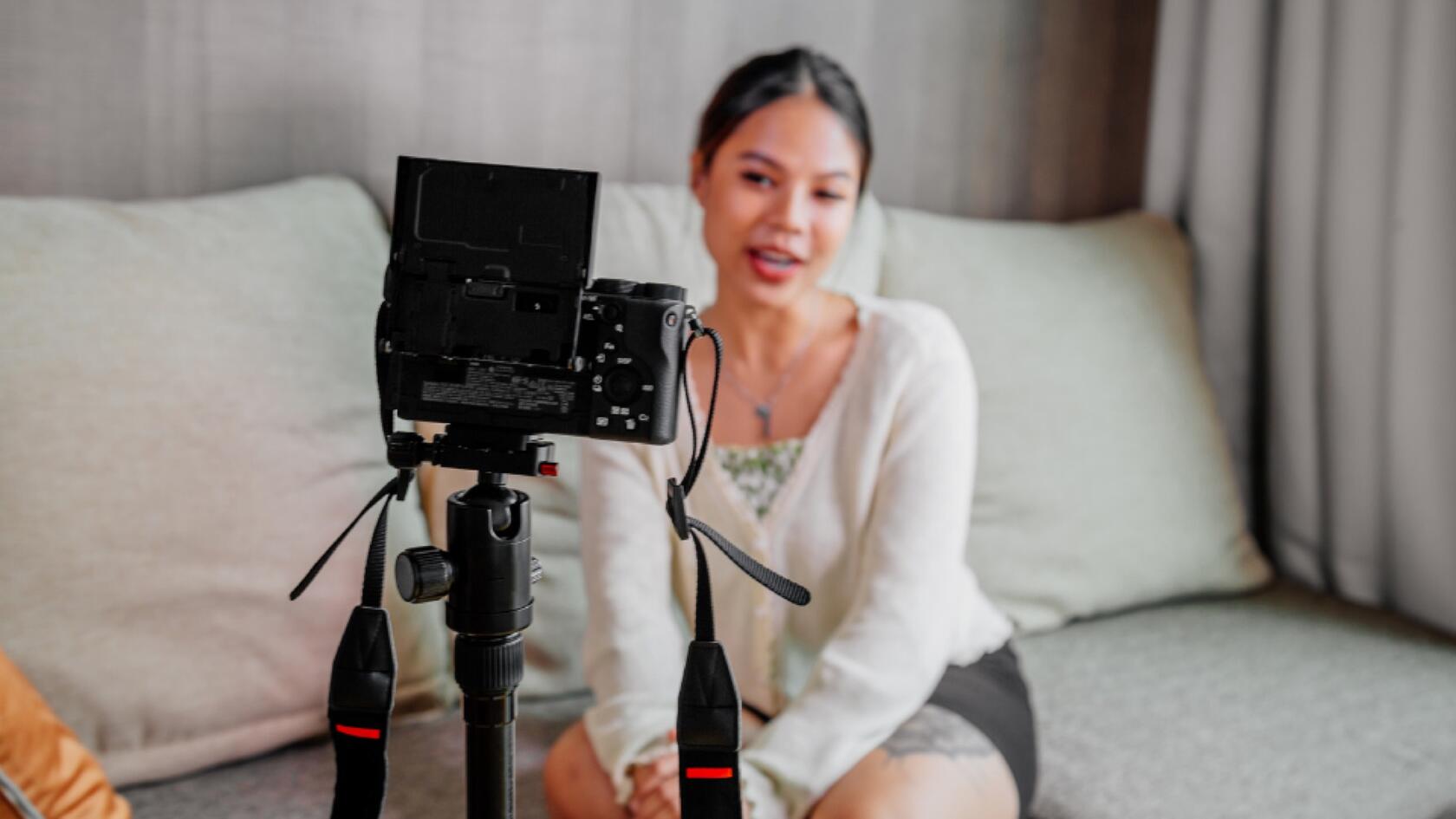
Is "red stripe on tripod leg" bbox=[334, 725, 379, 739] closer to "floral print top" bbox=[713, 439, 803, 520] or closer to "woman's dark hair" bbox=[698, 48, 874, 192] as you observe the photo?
"floral print top" bbox=[713, 439, 803, 520]

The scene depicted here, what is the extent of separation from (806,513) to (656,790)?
1.06 ft

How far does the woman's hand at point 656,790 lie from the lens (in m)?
1.07

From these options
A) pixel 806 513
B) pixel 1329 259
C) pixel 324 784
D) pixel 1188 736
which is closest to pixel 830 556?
pixel 806 513

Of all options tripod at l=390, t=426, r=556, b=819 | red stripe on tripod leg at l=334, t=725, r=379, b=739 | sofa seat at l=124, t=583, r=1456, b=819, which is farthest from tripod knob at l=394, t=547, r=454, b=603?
sofa seat at l=124, t=583, r=1456, b=819

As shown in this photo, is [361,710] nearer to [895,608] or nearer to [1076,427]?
[895,608]

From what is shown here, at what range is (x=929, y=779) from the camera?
1.09 m

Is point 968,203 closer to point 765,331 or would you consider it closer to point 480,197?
point 765,331

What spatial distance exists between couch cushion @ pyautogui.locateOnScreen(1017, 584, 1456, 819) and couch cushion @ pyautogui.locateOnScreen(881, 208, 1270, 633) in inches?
2.8

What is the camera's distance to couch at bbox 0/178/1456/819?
1.15 meters

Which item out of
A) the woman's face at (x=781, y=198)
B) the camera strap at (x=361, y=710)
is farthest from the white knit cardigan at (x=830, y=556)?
the camera strap at (x=361, y=710)

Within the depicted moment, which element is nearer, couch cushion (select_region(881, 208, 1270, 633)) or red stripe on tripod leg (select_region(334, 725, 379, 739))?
red stripe on tripod leg (select_region(334, 725, 379, 739))

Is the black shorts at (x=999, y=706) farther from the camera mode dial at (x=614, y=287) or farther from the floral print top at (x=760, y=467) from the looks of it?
the camera mode dial at (x=614, y=287)

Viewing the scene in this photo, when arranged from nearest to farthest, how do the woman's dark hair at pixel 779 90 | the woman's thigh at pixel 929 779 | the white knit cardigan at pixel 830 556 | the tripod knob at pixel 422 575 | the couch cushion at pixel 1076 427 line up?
the tripod knob at pixel 422 575, the woman's thigh at pixel 929 779, the white knit cardigan at pixel 830 556, the woman's dark hair at pixel 779 90, the couch cushion at pixel 1076 427

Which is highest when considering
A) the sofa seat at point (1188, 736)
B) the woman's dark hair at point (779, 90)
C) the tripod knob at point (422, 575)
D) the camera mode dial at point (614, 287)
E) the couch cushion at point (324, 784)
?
the woman's dark hair at point (779, 90)
